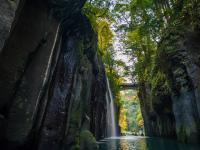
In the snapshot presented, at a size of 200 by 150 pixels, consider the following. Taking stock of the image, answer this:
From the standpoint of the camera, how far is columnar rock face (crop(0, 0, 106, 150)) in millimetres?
7637

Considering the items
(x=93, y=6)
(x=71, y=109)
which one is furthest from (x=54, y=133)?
(x=93, y=6)

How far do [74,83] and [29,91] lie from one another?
12.4 ft

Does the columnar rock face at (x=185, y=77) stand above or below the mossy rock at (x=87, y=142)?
above

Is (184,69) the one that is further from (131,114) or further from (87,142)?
(131,114)

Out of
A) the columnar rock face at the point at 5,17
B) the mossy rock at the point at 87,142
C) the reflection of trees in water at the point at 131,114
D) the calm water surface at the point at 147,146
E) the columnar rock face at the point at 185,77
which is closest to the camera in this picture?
the columnar rock face at the point at 5,17

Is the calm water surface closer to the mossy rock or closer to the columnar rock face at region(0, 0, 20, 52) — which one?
the mossy rock

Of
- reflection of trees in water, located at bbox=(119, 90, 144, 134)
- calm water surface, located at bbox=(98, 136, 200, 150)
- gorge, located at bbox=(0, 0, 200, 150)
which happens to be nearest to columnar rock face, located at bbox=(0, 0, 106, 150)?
gorge, located at bbox=(0, 0, 200, 150)

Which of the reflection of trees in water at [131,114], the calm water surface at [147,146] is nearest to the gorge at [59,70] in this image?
the calm water surface at [147,146]

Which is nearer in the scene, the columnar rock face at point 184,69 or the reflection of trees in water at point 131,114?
the columnar rock face at point 184,69

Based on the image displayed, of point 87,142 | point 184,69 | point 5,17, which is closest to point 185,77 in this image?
point 184,69

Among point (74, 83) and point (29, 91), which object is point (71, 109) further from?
point (29, 91)

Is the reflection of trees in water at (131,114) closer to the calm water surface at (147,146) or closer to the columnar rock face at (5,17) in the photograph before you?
the calm water surface at (147,146)

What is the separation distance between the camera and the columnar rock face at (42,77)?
7.64 meters

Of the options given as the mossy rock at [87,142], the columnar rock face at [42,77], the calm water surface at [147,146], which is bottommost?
the calm water surface at [147,146]
